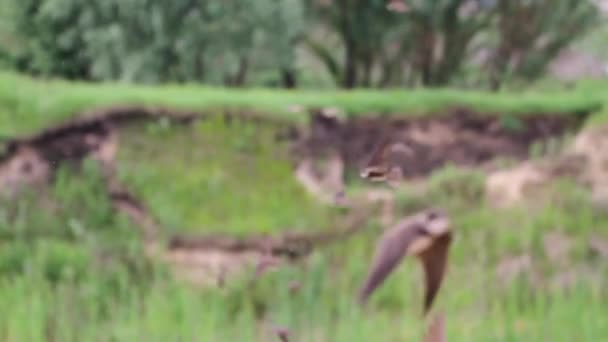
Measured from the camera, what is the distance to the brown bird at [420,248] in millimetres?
563

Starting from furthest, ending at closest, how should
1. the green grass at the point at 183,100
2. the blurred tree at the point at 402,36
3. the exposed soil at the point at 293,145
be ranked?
the blurred tree at the point at 402,36 < the green grass at the point at 183,100 < the exposed soil at the point at 293,145

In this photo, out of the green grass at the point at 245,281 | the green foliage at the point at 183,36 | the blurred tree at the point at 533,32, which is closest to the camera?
the green grass at the point at 245,281

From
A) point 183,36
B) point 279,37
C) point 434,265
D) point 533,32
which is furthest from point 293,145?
point 533,32

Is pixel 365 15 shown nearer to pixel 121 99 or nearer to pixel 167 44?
pixel 167 44

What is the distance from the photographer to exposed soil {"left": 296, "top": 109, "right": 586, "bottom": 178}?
5695 mm

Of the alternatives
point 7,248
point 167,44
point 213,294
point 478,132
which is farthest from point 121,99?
point 167,44

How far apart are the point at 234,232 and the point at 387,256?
3.20 metres

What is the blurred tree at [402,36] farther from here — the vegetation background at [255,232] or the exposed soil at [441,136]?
the exposed soil at [441,136]

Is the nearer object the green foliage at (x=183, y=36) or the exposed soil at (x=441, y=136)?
the exposed soil at (x=441, y=136)

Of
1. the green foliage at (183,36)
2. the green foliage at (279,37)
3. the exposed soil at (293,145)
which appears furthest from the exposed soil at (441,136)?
the green foliage at (183,36)

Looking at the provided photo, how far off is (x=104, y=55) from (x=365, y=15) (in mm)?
2809

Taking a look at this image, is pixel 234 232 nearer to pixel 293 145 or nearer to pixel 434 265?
pixel 293 145

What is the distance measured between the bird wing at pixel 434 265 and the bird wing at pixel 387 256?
0.07ft

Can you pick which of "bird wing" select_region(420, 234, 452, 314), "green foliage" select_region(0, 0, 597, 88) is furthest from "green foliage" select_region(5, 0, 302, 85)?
"bird wing" select_region(420, 234, 452, 314)
